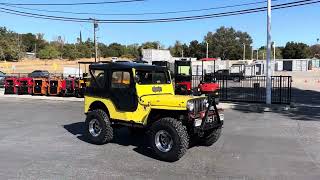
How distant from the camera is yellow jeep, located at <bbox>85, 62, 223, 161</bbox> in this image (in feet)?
31.1

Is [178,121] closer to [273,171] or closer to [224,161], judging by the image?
[224,161]

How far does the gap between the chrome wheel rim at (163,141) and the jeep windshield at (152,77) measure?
153 centimetres

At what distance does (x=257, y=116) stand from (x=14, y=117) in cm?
951

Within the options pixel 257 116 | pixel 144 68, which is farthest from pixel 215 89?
pixel 144 68

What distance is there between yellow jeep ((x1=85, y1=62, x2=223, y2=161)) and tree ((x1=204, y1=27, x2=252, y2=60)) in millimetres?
144300

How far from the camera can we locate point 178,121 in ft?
31.3

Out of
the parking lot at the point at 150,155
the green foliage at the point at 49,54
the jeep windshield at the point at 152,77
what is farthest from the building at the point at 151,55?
the green foliage at the point at 49,54

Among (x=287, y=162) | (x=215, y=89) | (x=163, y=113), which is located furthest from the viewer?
(x=215, y=89)

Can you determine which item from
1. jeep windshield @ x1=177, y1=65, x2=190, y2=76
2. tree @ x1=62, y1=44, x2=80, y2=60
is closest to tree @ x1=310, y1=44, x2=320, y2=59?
tree @ x1=62, y1=44, x2=80, y2=60

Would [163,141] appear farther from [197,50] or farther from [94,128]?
[197,50]

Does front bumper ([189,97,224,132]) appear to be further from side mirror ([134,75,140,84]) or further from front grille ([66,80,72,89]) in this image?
front grille ([66,80,72,89])

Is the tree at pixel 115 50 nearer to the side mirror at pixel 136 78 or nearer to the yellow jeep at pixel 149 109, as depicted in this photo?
the yellow jeep at pixel 149 109

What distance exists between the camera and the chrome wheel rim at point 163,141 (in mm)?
9551

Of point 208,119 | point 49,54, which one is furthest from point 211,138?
point 49,54
